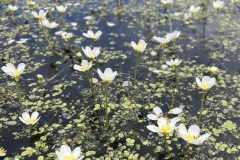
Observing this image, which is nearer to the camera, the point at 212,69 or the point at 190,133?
the point at 190,133

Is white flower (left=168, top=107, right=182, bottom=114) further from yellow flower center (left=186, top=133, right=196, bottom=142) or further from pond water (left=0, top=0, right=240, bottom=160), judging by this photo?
yellow flower center (left=186, top=133, right=196, bottom=142)

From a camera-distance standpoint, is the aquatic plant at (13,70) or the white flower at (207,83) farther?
the aquatic plant at (13,70)

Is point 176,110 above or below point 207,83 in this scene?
below

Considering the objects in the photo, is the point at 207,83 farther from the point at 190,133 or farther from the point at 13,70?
the point at 13,70

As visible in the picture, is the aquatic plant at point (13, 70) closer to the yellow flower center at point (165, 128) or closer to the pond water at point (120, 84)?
the pond water at point (120, 84)

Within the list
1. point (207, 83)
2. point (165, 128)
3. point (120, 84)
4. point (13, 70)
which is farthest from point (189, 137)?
point (13, 70)

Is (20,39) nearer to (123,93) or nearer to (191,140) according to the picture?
(123,93)

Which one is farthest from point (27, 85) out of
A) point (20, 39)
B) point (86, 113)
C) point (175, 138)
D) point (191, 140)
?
point (191, 140)

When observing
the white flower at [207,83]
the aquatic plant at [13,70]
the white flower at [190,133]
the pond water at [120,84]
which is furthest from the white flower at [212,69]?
the aquatic plant at [13,70]
